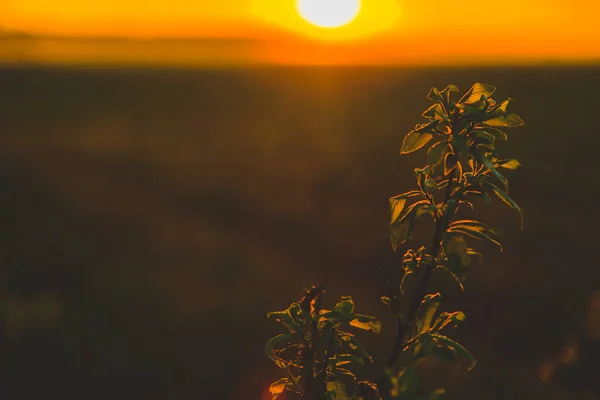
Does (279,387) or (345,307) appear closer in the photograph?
(345,307)

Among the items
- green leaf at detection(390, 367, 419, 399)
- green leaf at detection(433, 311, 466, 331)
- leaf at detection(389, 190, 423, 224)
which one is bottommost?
green leaf at detection(390, 367, 419, 399)

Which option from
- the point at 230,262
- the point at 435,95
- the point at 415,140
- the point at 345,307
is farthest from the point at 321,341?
the point at 230,262

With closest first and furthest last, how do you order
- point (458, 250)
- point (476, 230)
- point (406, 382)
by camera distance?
point (406, 382), point (458, 250), point (476, 230)

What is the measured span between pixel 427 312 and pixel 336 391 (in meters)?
0.30

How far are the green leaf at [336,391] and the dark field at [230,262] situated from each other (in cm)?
267

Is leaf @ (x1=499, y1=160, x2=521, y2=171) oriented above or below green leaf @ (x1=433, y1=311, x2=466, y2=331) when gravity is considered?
above

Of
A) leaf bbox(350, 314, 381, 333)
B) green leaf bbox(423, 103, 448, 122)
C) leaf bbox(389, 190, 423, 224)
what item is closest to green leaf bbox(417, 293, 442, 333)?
leaf bbox(350, 314, 381, 333)

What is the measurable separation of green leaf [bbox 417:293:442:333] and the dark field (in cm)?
A: 255

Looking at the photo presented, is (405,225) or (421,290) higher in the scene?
(405,225)

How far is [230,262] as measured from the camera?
12.3 meters

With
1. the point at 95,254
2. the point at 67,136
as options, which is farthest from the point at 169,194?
the point at 67,136

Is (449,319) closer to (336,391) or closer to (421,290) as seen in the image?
(421,290)

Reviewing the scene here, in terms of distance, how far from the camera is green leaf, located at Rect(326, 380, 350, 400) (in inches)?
55.4

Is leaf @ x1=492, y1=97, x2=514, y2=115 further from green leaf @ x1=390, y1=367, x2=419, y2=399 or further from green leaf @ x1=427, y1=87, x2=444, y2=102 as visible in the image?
green leaf @ x1=390, y1=367, x2=419, y2=399
